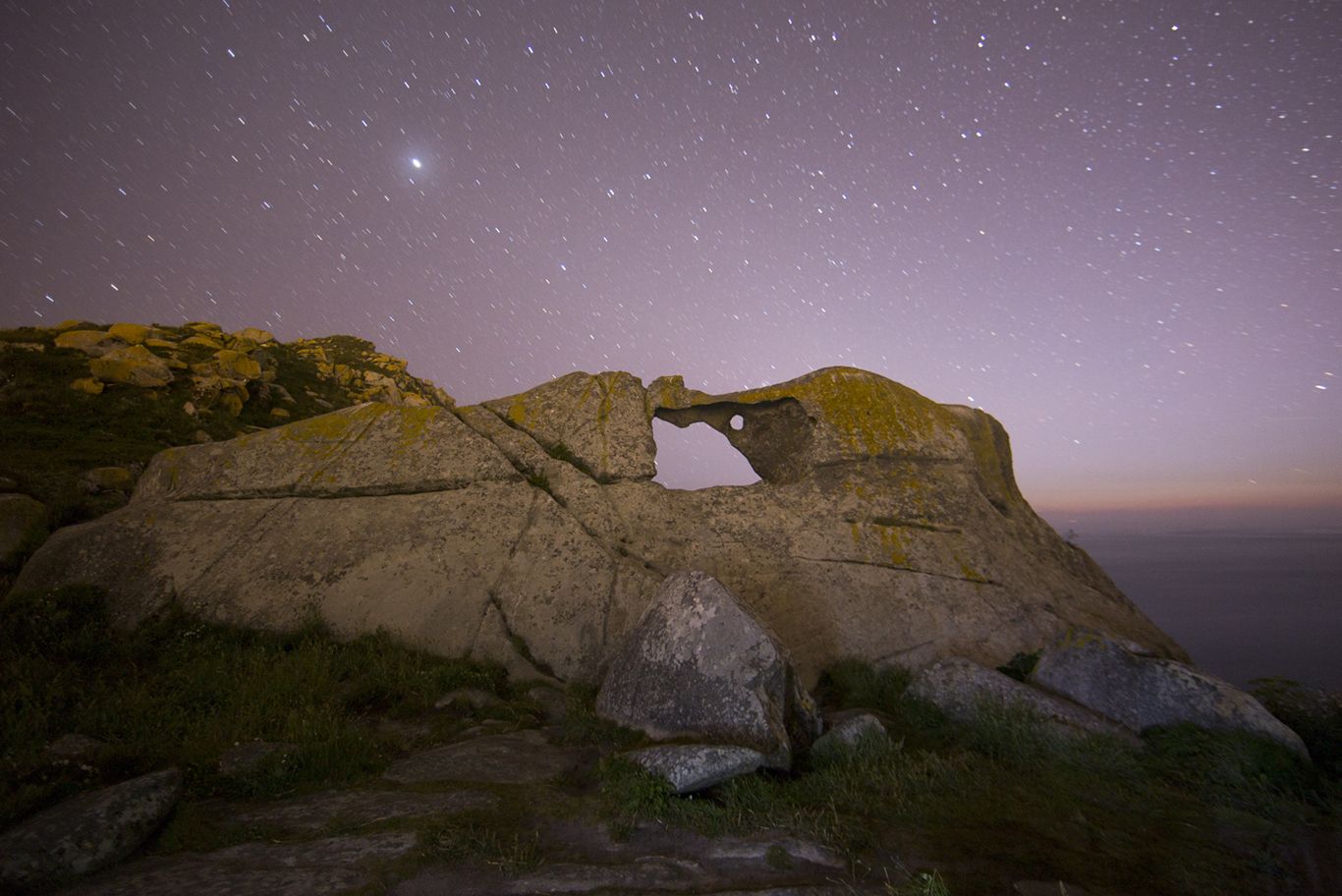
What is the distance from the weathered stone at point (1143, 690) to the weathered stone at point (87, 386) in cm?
2183

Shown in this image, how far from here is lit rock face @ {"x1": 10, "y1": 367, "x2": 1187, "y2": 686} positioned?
8.52 meters

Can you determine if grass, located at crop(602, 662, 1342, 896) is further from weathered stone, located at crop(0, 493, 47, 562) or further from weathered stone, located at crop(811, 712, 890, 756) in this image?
weathered stone, located at crop(0, 493, 47, 562)

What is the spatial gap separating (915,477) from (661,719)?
23.2ft

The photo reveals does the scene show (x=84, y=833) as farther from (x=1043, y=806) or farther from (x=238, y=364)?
(x=238, y=364)

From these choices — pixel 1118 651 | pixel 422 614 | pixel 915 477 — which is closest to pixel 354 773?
pixel 422 614

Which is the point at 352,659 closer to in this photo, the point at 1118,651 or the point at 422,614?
the point at 422,614

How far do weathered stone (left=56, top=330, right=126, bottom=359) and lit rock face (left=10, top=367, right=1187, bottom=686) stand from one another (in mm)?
12402

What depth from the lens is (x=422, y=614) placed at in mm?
8477

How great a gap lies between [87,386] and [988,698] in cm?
2135

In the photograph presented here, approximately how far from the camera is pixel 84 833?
3.76 metres

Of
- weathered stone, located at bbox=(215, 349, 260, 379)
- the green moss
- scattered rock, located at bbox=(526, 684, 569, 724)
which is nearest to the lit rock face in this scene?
the green moss

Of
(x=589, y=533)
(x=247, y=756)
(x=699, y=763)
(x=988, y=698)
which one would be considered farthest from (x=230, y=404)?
(x=988, y=698)

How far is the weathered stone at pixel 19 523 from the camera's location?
8.79 meters

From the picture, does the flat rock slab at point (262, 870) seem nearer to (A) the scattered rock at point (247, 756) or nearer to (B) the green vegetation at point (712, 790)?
(B) the green vegetation at point (712, 790)
